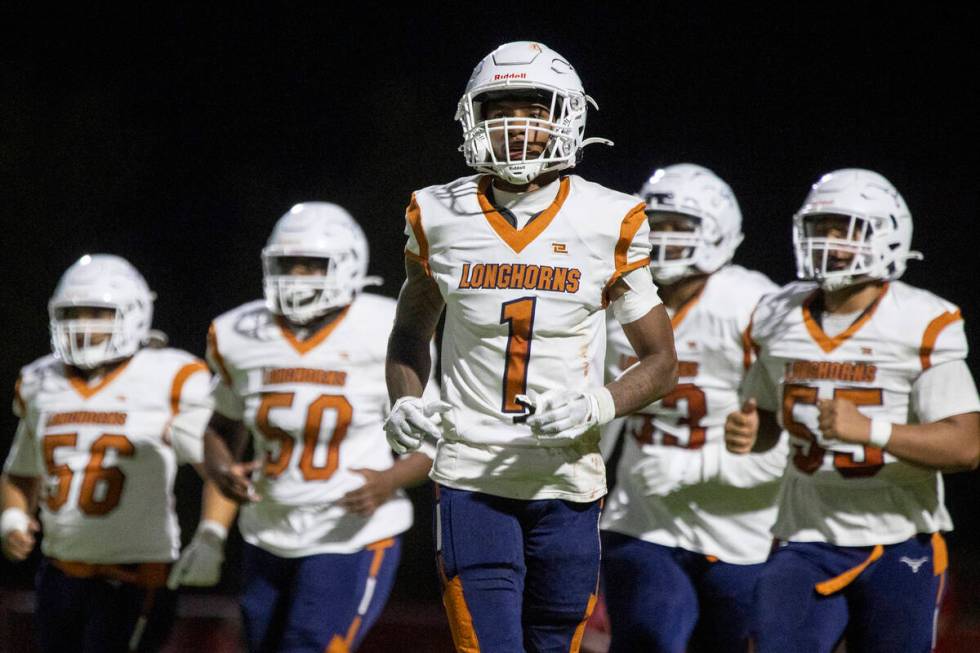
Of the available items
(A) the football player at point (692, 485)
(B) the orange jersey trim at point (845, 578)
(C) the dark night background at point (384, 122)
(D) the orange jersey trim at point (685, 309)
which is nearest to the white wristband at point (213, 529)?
(A) the football player at point (692, 485)

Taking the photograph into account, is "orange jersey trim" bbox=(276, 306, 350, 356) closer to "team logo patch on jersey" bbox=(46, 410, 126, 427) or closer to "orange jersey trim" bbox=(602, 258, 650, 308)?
"team logo patch on jersey" bbox=(46, 410, 126, 427)

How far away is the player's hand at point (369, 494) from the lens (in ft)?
11.8

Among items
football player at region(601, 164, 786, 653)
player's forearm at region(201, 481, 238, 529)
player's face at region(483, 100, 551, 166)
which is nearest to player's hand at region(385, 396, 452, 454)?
player's face at region(483, 100, 551, 166)

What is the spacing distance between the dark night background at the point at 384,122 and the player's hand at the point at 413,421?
3.30m

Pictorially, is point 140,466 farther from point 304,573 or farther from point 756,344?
point 756,344

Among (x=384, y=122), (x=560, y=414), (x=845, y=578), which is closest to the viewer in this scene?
(x=560, y=414)

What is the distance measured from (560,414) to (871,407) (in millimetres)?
1169

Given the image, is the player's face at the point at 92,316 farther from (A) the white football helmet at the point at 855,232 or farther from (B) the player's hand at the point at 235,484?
(A) the white football helmet at the point at 855,232

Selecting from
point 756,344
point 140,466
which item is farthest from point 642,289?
point 140,466

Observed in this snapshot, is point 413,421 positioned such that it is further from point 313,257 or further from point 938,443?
point 313,257

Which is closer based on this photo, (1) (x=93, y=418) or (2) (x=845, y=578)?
(2) (x=845, y=578)

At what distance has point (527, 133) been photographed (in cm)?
253

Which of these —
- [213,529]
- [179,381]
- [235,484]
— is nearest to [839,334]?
[235,484]

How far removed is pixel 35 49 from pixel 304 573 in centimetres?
352
